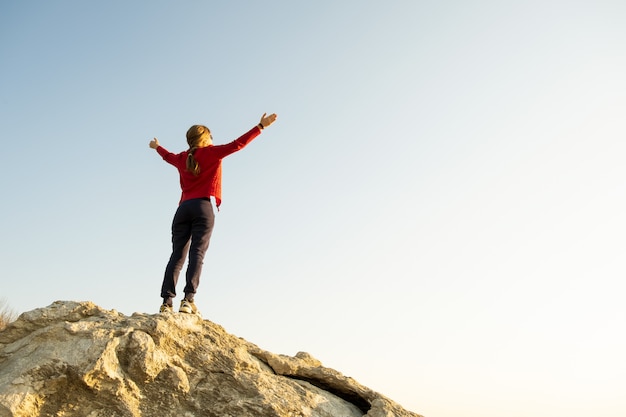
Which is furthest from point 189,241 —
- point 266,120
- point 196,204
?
point 266,120

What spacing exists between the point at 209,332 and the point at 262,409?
124 cm

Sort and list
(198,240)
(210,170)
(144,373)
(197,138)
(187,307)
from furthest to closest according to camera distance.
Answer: (197,138)
(210,170)
(198,240)
(187,307)
(144,373)

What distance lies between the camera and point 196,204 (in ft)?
23.8

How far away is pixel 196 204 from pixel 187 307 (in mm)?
1478

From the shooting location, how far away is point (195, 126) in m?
7.73

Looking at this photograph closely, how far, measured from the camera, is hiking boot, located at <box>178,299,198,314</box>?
6.65 metres

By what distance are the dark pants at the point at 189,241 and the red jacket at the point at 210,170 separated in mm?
148

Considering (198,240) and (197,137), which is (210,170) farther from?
(198,240)

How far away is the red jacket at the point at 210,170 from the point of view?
24.0 feet

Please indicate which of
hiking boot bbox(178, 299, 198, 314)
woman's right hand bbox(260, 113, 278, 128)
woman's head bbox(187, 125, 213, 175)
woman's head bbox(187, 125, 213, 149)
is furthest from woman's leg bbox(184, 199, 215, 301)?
woman's right hand bbox(260, 113, 278, 128)

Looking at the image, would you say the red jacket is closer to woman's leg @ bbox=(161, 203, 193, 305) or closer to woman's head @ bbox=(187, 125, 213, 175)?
woman's head @ bbox=(187, 125, 213, 175)

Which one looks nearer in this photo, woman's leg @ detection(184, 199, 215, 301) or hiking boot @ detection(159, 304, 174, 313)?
hiking boot @ detection(159, 304, 174, 313)

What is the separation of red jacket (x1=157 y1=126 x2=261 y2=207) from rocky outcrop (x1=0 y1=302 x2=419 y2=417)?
192 cm

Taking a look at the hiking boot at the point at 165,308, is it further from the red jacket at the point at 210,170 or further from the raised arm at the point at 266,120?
the raised arm at the point at 266,120
